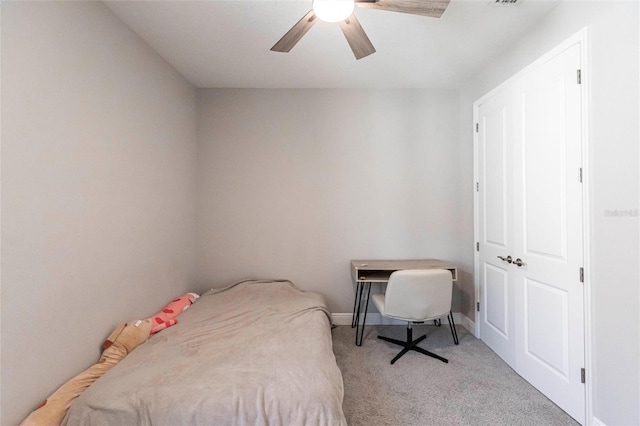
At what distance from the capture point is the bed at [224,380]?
1170 mm

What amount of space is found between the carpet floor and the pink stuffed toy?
1.46 metres

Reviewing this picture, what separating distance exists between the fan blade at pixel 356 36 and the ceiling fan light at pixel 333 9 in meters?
0.07

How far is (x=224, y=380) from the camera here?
4.31 ft

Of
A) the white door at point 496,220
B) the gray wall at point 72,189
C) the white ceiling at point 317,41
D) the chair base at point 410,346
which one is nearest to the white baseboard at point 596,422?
the white door at point 496,220

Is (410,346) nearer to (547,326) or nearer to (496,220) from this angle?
(547,326)

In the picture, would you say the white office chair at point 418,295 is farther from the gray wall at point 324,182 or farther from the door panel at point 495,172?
the gray wall at point 324,182

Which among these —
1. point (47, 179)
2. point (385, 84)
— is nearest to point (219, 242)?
point (47, 179)

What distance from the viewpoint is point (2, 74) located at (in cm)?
112

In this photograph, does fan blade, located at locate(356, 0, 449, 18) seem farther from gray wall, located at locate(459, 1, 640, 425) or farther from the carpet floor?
the carpet floor

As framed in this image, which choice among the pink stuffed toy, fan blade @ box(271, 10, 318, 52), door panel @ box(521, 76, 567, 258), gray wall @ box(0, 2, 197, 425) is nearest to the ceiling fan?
fan blade @ box(271, 10, 318, 52)

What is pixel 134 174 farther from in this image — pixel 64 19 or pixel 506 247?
pixel 506 247

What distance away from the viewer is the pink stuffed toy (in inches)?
77.5

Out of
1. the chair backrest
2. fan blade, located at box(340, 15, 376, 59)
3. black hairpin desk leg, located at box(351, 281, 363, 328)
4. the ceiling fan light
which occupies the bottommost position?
black hairpin desk leg, located at box(351, 281, 363, 328)

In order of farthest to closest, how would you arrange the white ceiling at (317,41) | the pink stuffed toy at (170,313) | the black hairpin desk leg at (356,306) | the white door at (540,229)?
the black hairpin desk leg at (356,306)
the pink stuffed toy at (170,313)
the white ceiling at (317,41)
the white door at (540,229)
